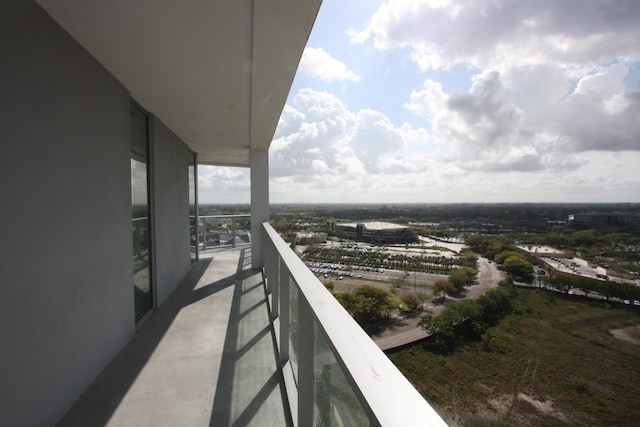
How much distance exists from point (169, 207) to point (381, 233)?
772 cm

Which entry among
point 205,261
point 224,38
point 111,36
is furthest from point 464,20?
point 205,261

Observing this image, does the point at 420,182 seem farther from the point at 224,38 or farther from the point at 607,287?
the point at 224,38

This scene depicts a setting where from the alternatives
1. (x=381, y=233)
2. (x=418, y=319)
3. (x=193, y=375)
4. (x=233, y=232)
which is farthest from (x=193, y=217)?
(x=418, y=319)

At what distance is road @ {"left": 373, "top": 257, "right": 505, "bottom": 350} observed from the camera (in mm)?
9062

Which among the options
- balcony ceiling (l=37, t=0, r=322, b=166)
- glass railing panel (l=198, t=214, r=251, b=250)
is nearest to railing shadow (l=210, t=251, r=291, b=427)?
balcony ceiling (l=37, t=0, r=322, b=166)

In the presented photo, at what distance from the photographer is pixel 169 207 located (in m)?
4.60

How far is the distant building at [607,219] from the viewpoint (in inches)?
A: 312

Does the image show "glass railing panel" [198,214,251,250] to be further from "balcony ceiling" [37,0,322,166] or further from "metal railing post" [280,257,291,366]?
"metal railing post" [280,257,291,366]

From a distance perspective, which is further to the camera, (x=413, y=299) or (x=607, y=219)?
(x=413, y=299)

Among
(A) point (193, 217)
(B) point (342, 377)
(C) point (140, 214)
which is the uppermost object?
(C) point (140, 214)

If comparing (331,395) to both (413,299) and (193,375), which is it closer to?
(193,375)

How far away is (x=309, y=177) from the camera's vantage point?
17984 mm

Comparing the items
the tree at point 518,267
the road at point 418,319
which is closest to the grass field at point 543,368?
the road at point 418,319

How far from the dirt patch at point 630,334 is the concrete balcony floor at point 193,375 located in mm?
14049
